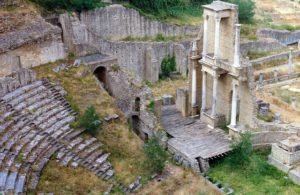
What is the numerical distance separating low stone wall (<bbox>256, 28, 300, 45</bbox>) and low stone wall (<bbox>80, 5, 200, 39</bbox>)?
9.15 metres

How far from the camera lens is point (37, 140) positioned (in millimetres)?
27141

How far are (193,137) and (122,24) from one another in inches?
645

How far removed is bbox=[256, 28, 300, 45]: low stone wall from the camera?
175 ft

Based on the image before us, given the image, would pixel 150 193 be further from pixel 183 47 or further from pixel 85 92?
pixel 183 47

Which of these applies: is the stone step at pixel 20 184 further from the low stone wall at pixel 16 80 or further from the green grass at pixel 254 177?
the green grass at pixel 254 177

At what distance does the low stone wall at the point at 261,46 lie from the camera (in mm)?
49938

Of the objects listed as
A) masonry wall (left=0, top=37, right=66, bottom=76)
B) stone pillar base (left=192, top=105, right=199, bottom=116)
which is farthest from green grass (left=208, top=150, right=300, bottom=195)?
masonry wall (left=0, top=37, right=66, bottom=76)

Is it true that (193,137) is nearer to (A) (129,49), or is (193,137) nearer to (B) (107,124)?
(B) (107,124)

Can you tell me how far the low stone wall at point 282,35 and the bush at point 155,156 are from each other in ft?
93.2

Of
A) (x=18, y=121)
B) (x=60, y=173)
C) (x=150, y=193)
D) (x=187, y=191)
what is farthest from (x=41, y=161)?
(x=187, y=191)

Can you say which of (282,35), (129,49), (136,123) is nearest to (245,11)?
(282,35)

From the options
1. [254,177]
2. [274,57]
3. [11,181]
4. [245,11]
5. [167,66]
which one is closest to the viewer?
[11,181]

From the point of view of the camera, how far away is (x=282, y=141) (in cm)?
2989

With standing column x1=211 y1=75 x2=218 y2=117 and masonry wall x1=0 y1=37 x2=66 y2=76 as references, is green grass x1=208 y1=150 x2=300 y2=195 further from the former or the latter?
masonry wall x1=0 y1=37 x2=66 y2=76
